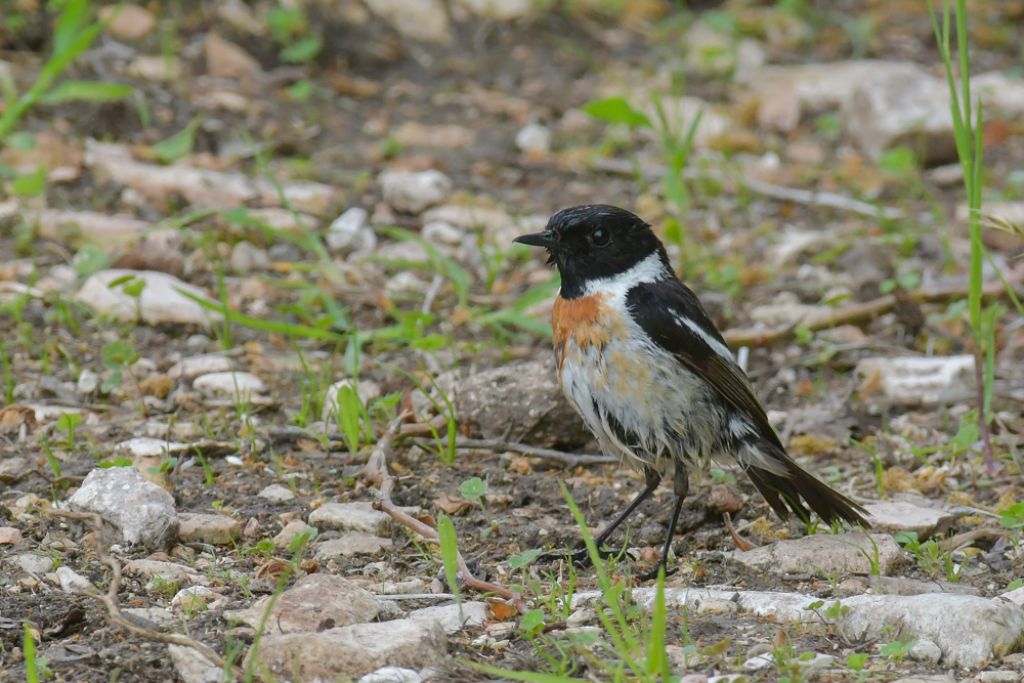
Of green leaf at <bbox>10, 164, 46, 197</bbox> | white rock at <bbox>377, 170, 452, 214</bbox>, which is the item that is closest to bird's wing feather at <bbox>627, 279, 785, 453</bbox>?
white rock at <bbox>377, 170, 452, 214</bbox>

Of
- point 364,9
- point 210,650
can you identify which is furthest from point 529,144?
point 210,650

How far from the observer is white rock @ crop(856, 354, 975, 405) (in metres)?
5.92

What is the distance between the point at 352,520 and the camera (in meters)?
→ 4.50

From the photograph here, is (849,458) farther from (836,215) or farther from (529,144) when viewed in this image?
(529,144)

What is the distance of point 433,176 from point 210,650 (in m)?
4.72

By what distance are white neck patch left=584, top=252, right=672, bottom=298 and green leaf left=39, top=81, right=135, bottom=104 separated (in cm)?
373

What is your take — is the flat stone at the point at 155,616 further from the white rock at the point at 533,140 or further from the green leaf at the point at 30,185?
the white rock at the point at 533,140

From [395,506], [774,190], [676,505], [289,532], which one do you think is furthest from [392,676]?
[774,190]

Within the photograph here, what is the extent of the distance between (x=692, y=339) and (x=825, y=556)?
0.84 m

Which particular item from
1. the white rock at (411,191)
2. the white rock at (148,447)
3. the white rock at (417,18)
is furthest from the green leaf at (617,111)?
the white rock at (148,447)

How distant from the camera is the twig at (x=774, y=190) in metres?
7.86

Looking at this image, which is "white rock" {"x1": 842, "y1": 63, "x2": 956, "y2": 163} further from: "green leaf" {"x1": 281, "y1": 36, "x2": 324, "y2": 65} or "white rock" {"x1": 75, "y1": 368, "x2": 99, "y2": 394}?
"white rock" {"x1": 75, "y1": 368, "x2": 99, "y2": 394}

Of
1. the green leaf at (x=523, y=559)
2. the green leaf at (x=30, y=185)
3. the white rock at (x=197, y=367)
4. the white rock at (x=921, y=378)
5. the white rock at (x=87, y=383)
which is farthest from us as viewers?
the green leaf at (x=30, y=185)

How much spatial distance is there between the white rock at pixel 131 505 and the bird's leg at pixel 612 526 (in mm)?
Result: 1219
